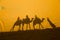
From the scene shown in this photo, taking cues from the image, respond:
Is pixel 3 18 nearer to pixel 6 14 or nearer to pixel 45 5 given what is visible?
pixel 6 14

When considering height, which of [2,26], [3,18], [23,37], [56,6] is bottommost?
[23,37]

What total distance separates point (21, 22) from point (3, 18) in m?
0.27

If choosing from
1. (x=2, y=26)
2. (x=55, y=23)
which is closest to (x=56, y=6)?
(x=55, y=23)

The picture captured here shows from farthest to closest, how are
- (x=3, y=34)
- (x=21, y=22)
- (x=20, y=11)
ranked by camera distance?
(x=20, y=11) < (x=21, y=22) < (x=3, y=34)

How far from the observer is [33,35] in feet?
5.23

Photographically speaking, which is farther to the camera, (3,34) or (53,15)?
(53,15)

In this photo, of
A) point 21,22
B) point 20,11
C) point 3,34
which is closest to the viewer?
point 3,34

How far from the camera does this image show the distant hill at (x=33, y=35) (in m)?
1.56

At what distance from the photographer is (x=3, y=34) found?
5.09 ft

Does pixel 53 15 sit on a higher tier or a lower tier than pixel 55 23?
higher

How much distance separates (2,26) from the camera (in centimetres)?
186

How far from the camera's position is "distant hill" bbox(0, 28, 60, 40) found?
1556mm

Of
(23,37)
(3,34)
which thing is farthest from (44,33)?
(3,34)

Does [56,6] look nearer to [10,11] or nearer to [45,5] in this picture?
[45,5]
